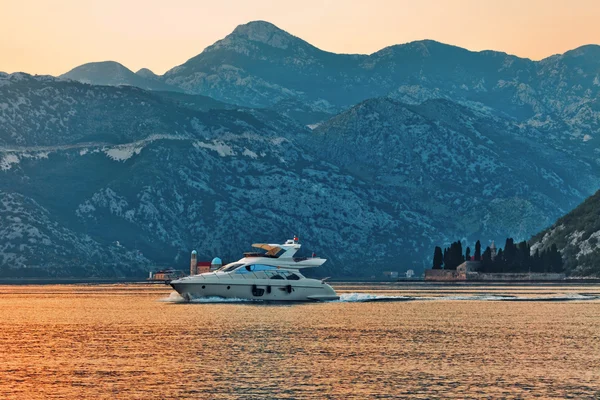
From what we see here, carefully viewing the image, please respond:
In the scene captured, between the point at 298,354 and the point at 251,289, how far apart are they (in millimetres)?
76554

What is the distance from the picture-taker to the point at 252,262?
181625 mm

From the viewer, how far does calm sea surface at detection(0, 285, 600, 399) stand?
82.5 m

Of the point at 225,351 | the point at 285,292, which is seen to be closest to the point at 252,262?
the point at 285,292

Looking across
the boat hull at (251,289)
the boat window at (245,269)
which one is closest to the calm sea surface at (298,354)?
the boat hull at (251,289)

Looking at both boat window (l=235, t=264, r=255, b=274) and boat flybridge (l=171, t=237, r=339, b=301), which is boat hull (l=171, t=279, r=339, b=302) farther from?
boat window (l=235, t=264, r=255, b=274)

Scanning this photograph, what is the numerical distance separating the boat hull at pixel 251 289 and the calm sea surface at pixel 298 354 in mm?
13275

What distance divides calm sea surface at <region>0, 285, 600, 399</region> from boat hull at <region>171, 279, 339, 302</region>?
1327 cm

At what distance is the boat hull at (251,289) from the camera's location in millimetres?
179625

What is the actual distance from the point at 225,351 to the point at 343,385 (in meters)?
24.3

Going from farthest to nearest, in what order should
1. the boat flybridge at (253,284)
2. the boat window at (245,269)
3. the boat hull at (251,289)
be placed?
1. the boat window at (245,269)
2. the boat flybridge at (253,284)
3. the boat hull at (251,289)

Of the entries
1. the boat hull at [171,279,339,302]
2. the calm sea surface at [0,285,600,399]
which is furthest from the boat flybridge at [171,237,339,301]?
the calm sea surface at [0,285,600,399]

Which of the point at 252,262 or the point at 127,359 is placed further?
the point at 252,262

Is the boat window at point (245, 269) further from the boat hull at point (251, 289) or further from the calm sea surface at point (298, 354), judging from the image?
the calm sea surface at point (298, 354)

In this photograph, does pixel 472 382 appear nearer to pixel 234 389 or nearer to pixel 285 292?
pixel 234 389
